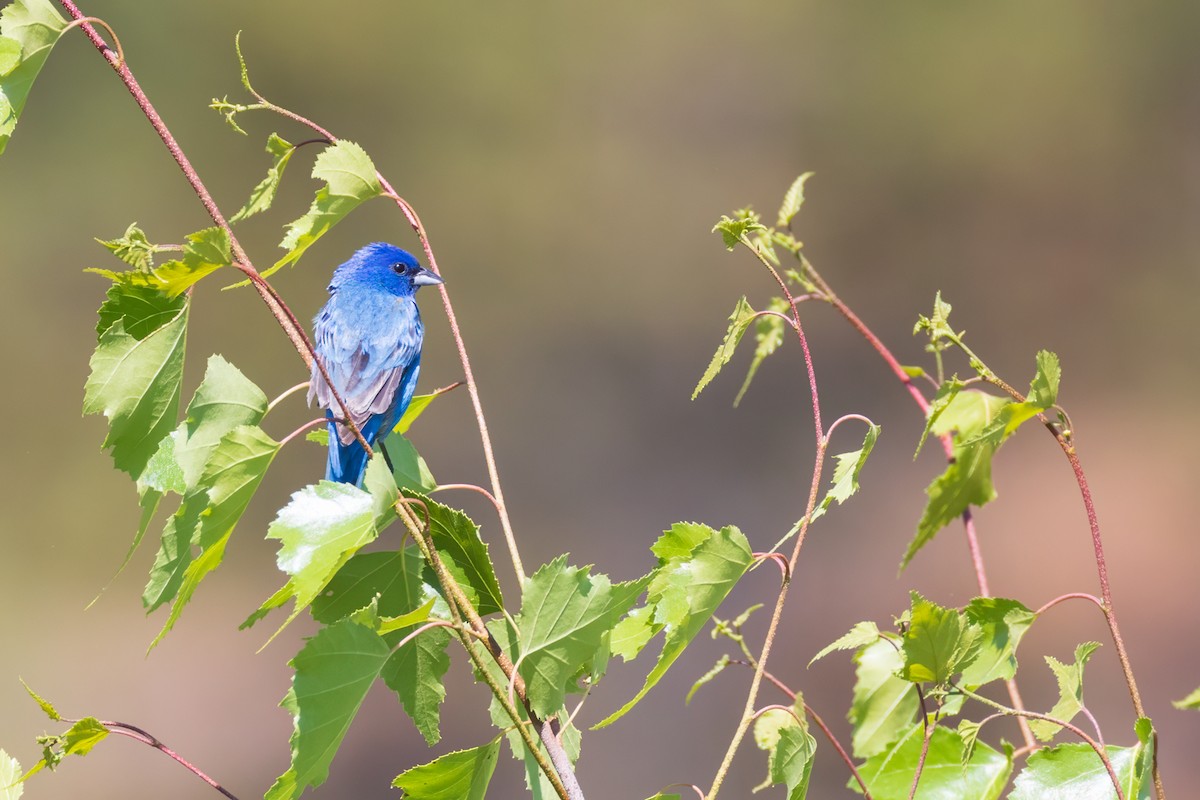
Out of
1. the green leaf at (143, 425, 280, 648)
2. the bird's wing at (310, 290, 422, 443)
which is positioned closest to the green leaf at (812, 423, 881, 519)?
the green leaf at (143, 425, 280, 648)

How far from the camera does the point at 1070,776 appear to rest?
56cm

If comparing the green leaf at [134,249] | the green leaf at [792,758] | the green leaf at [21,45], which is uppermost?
the green leaf at [21,45]

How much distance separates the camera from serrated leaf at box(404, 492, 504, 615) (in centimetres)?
60

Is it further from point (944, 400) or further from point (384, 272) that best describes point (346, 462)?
point (944, 400)

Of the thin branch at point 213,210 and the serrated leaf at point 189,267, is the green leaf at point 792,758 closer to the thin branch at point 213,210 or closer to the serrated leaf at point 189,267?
the thin branch at point 213,210

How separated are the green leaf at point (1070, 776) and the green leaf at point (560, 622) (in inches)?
7.9

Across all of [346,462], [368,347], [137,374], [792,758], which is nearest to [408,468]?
[137,374]

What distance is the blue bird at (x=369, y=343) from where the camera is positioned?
1.32 metres

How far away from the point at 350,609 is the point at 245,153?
710 cm

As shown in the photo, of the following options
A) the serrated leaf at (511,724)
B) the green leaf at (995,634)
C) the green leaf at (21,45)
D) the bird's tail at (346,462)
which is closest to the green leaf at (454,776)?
the serrated leaf at (511,724)

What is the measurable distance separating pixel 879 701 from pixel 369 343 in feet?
2.89

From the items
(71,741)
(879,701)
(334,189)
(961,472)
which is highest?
(334,189)

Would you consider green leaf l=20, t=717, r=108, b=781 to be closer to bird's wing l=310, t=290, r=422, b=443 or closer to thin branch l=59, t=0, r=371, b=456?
thin branch l=59, t=0, r=371, b=456

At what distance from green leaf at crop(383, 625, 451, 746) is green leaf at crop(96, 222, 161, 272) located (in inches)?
8.6
